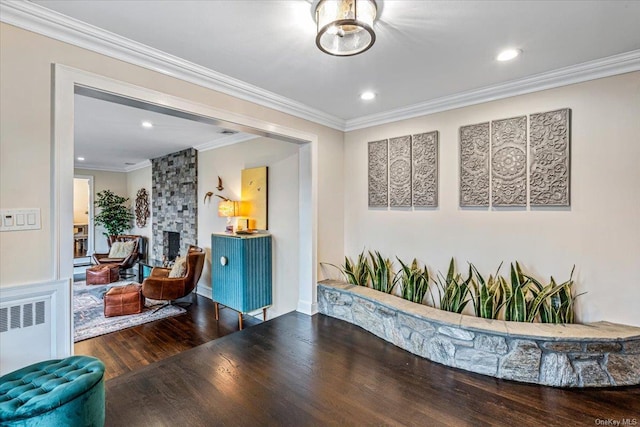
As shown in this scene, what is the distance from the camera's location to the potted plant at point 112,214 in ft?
25.2

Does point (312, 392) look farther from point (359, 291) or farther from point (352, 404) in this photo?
point (359, 291)

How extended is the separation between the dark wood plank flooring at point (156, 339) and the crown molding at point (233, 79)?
301 cm

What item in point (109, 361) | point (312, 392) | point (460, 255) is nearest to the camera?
point (312, 392)

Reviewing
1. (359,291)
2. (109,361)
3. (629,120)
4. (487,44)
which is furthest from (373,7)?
(109,361)

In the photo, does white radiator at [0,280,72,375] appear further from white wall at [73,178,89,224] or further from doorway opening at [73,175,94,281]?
white wall at [73,178,89,224]

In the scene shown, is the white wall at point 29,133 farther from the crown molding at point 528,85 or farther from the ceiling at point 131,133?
the crown molding at point 528,85

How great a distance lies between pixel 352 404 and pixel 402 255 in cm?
182

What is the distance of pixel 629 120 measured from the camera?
87.5 inches

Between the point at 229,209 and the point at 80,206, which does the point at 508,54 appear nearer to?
the point at 229,209

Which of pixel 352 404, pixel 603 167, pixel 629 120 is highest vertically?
pixel 629 120

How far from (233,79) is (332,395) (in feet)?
8.74

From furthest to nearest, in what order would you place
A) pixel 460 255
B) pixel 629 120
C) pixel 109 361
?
pixel 109 361 → pixel 460 255 → pixel 629 120

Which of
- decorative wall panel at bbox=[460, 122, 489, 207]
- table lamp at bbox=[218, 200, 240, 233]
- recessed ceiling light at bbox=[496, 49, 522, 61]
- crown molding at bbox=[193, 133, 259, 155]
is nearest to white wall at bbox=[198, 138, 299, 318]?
crown molding at bbox=[193, 133, 259, 155]

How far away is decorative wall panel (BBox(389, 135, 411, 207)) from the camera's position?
3344mm
